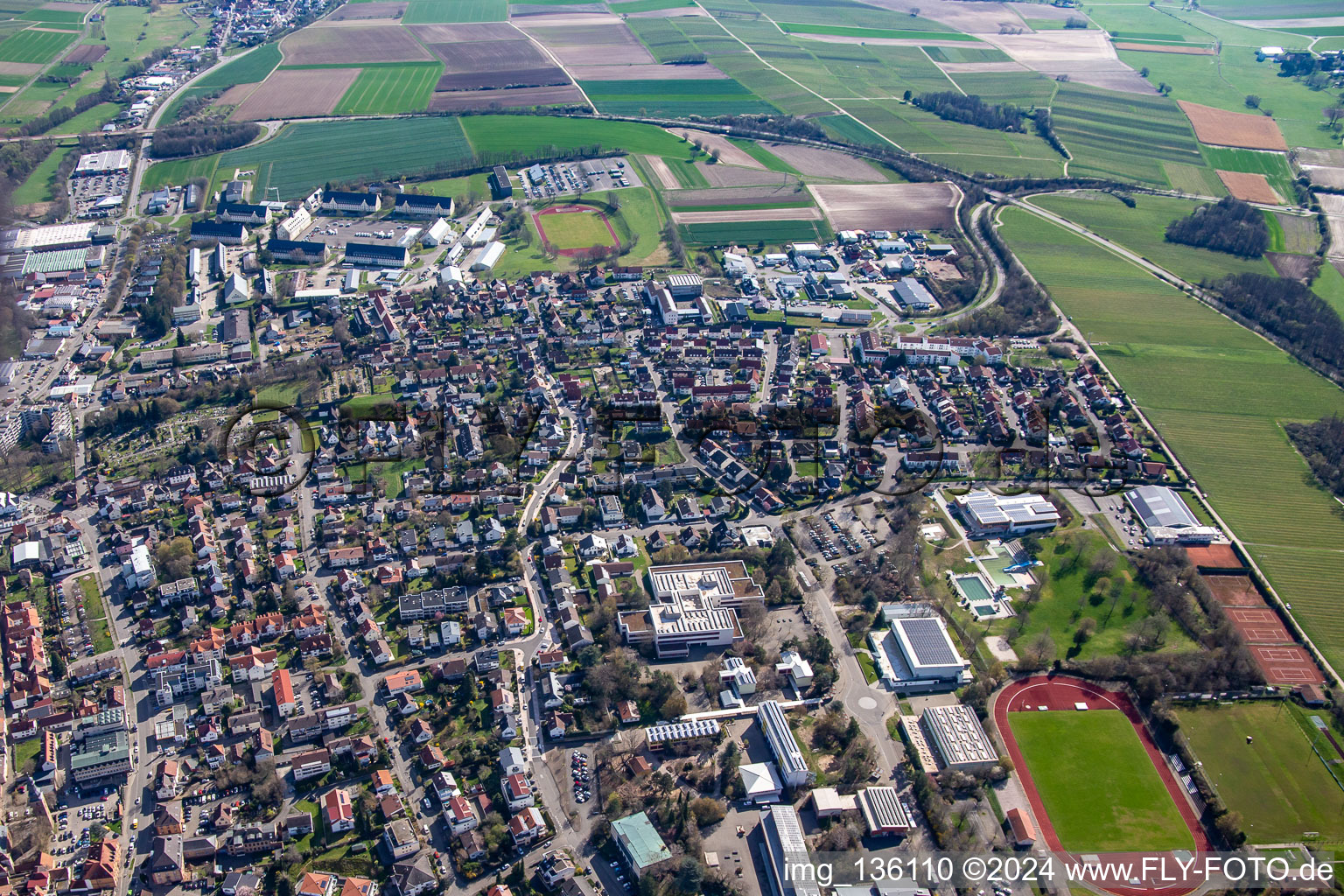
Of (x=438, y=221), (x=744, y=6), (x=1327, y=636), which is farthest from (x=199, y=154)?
(x=1327, y=636)

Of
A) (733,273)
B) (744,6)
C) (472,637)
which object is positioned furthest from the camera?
(744,6)

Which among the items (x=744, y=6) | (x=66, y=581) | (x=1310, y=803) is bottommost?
(x=66, y=581)

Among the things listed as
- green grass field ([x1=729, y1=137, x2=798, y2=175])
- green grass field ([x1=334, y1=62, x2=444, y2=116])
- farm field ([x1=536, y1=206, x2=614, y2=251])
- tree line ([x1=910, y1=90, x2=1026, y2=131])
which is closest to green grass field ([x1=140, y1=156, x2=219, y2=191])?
green grass field ([x1=334, y1=62, x2=444, y2=116])

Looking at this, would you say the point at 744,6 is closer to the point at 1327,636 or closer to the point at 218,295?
the point at 218,295

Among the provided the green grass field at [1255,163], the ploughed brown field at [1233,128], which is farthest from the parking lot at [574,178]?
the ploughed brown field at [1233,128]

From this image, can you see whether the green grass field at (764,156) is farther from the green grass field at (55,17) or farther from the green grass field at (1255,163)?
the green grass field at (55,17)

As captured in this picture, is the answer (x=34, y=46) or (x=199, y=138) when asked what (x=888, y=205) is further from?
(x=34, y=46)
